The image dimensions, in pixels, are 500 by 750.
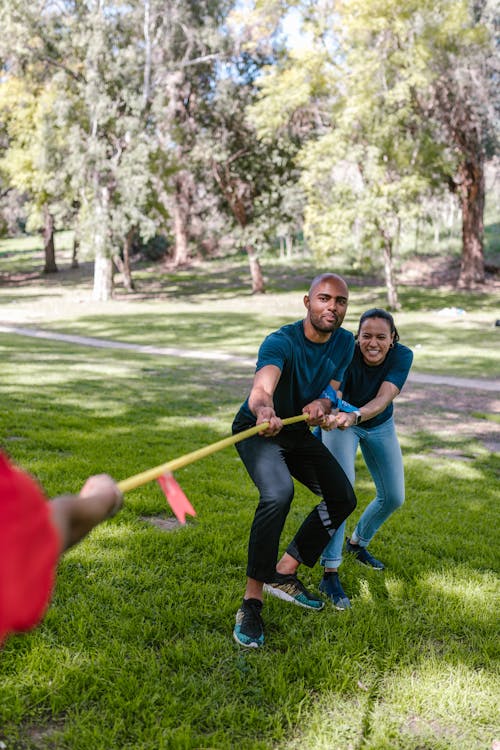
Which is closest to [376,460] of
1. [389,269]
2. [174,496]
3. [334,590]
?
[334,590]

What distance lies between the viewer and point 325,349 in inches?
148

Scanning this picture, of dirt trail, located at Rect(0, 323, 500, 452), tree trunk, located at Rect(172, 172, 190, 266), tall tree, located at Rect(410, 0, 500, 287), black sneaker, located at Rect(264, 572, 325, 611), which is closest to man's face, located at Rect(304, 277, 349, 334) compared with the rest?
black sneaker, located at Rect(264, 572, 325, 611)

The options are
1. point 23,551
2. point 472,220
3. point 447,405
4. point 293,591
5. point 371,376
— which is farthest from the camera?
point 472,220

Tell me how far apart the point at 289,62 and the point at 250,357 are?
52.5 ft

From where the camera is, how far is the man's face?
362 cm

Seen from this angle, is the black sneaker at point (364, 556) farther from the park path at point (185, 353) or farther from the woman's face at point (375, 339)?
the park path at point (185, 353)

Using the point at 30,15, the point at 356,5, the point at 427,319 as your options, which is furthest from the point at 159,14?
the point at 427,319

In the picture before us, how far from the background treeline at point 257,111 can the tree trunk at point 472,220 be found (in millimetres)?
98

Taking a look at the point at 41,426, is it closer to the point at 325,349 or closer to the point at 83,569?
the point at 83,569

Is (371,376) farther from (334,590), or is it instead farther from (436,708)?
(436,708)

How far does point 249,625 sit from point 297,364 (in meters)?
1.32

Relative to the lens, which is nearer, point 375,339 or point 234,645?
point 234,645

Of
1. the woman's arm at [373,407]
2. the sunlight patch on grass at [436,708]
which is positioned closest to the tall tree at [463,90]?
the woman's arm at [373,407]

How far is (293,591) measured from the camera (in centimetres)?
379
